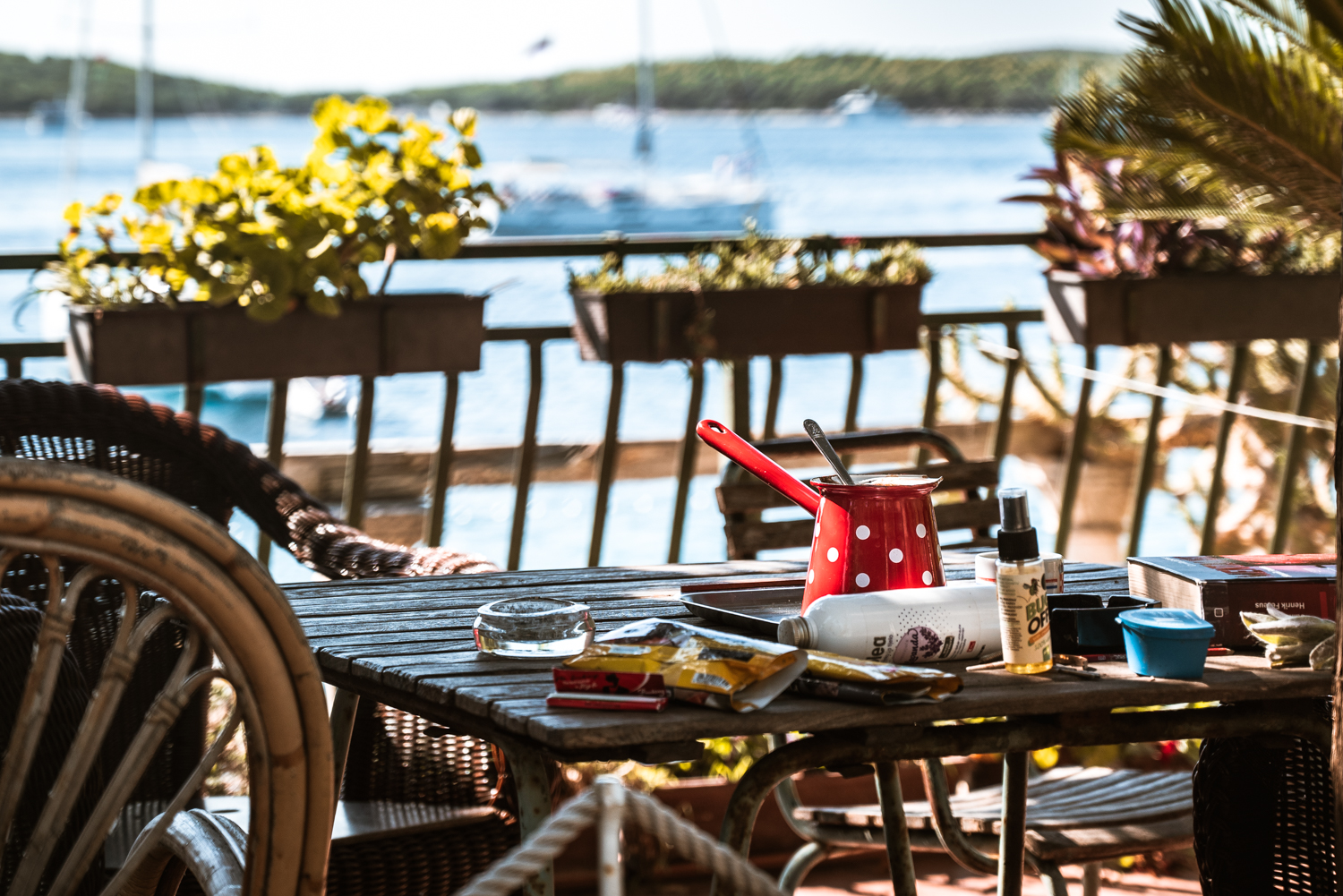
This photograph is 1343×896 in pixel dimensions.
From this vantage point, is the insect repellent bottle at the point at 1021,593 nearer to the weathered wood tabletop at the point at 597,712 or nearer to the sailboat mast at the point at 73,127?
the weathered wood tabletop at the point at 597,712

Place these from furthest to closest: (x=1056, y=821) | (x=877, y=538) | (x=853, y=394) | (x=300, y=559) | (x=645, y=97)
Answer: (x=645, y=97), (x=853, y=394), (x=300, y=559), (x=1056, y=821), (x=877, y=538)

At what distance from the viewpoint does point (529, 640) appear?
1173 mm

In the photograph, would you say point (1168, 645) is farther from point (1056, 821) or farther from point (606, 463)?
point (606, 463)

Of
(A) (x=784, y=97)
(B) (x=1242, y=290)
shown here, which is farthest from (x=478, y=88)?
(B) (x=1242, y=290)

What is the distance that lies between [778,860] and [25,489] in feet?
7.21

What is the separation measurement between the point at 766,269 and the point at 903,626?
166 centimetres

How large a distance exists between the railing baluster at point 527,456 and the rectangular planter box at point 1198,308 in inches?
43.4

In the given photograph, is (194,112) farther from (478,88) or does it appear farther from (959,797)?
(959,797)

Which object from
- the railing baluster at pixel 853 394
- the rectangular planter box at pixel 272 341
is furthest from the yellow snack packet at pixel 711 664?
the railing baluster at pixel 853 394

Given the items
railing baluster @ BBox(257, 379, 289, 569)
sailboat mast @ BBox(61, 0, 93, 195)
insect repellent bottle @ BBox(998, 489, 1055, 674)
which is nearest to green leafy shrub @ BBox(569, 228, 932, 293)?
railing baluster @ BBox(257, 379, 289, 569)

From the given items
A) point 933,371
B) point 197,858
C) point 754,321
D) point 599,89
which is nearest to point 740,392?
point 754,321

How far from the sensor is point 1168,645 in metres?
1.07

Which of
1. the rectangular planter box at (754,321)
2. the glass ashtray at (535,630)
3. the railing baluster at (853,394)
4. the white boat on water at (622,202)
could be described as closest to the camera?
the glass ashtray at (535,630)

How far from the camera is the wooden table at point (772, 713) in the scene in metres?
0.97
